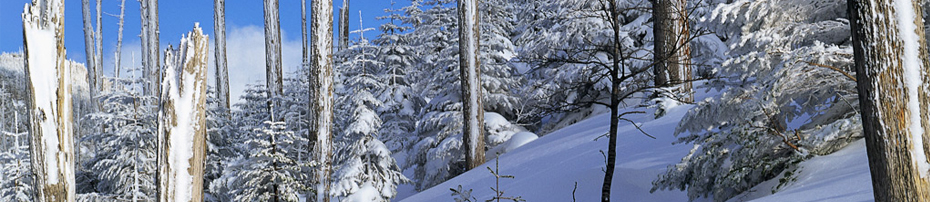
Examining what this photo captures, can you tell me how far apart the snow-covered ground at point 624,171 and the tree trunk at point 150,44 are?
36.2ft

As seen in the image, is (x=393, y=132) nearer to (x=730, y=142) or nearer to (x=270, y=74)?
(x=270, y=74)

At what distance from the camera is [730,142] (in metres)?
6.82

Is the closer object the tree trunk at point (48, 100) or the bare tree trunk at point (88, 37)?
the tree trunk at point (48, 100)

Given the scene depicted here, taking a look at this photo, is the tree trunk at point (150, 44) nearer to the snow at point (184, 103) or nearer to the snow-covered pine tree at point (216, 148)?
the snow-covered pine tree at point (216, 148)

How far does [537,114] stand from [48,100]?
6.13 m

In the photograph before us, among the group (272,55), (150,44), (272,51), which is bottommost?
(272,55)

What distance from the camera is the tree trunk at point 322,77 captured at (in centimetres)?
1102

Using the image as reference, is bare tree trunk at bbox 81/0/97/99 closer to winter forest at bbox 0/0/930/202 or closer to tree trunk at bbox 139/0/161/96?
winter forest at bbox 0/0/930/202

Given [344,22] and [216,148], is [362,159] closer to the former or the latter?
[216,148]

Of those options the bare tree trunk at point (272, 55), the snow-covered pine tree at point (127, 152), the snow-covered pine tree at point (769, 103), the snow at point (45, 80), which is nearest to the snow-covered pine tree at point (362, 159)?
the bare tree trunk at point (272, 55)

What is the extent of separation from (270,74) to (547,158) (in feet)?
30.3

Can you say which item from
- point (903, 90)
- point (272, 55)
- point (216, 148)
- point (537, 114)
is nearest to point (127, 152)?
point (216, 148)

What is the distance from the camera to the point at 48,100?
7.68 m

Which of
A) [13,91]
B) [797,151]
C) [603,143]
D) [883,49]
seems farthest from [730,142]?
[13,91]
